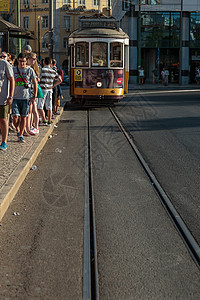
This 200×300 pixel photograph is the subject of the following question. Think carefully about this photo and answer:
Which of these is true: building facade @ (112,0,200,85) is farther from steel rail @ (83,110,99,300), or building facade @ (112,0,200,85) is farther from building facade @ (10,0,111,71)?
steel rail @ (83,110,99,300)

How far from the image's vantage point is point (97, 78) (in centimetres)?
1989

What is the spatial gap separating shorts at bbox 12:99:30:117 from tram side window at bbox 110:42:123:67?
10309mm

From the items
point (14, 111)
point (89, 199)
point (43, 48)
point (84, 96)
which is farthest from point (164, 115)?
point (43, 48)

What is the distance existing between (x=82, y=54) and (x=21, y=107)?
10283mm

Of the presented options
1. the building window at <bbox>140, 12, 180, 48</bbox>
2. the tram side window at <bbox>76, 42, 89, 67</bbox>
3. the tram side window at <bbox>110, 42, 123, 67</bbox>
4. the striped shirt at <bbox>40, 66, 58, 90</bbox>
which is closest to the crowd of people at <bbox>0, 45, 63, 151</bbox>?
the striped shirt at <bbox>40, 66, 58, 90</bbox>

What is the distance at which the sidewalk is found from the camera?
6.21 metres

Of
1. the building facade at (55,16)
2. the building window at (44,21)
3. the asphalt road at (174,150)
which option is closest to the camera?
the asphalt road at (174,150)

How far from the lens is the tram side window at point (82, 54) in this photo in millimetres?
19953

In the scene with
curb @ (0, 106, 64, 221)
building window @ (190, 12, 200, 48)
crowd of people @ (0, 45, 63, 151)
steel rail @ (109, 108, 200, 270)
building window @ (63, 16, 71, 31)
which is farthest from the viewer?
building window @ (63, 16, 71, 31)

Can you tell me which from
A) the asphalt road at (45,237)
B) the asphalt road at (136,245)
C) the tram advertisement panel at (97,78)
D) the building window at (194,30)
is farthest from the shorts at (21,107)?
the building window at (194,30)

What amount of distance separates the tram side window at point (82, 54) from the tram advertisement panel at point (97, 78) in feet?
1.07

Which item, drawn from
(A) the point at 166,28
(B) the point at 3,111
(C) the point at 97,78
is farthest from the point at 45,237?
(A) the point at 166,28

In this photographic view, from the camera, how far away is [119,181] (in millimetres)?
7598

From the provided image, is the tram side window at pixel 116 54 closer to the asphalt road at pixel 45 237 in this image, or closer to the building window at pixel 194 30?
the asphalt road at pixel 45 237
